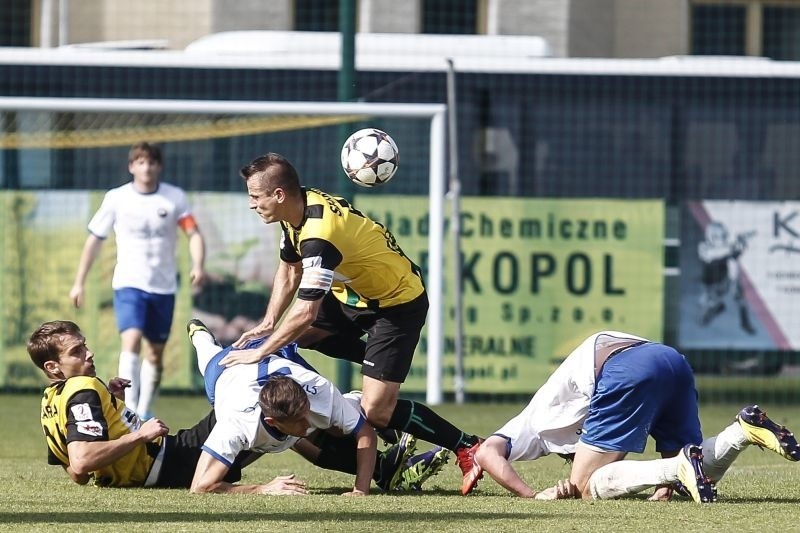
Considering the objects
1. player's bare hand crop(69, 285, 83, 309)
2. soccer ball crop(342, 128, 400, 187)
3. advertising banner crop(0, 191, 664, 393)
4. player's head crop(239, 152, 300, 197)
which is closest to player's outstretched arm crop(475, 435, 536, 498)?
player's head crop(239, 152, 300, 197)

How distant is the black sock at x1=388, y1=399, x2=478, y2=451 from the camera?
7.16 meters

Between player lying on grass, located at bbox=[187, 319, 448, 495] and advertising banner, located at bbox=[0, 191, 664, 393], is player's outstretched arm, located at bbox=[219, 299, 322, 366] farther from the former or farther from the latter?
advertising banner, located at bbox=[0, 191, 664, 393]

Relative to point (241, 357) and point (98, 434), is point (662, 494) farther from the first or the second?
point (98, 434)

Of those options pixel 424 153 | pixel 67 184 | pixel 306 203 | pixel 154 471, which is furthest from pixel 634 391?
pixel 67 184

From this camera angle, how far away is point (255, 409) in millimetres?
6441

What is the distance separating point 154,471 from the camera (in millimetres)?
6914

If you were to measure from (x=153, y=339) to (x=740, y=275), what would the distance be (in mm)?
6236

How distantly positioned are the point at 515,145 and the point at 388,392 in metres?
7.26

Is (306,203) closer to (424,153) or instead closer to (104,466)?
(104,466)

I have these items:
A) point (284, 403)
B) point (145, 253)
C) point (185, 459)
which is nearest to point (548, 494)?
point (284, 403)

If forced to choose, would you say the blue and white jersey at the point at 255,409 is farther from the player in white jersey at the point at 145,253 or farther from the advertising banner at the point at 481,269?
the advertising banner at the point at 481,269

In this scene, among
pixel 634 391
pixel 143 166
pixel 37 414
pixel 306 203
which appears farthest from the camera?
pixel 37 414

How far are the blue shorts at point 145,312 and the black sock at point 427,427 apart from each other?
11.6 ft

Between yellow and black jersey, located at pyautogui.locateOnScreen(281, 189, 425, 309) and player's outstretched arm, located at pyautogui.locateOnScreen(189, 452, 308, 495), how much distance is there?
865 mm
